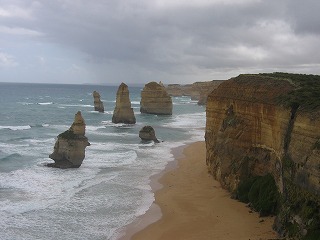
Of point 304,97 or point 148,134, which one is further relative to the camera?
point 148,134

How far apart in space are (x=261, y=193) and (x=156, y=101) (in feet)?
225

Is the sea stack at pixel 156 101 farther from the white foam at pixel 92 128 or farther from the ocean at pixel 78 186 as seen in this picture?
the ocean at pixel 78 186

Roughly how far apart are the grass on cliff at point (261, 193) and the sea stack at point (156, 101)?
65.6 meters

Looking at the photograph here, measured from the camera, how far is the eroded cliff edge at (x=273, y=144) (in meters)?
17.7

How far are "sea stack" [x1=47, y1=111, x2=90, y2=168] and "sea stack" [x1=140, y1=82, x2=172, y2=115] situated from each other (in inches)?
2146

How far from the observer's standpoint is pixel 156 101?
297 ft

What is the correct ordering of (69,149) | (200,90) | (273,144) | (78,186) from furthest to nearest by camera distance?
1. (200,90)
2. (69,149)
3. (78,186)
4. (273,144)

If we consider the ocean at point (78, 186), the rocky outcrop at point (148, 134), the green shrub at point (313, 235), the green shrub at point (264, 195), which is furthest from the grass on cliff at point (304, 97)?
the rocky outcrop at point (148, 134)

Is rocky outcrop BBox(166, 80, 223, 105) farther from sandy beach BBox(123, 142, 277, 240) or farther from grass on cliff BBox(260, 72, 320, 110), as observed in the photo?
grass on cliff BBox(260, 72, 320, 110)

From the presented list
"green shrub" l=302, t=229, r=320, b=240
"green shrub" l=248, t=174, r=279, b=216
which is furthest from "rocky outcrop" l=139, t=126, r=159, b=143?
"green shrub" l=302, t=229, r=320, b=240

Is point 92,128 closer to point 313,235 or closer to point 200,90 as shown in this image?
point 313,235

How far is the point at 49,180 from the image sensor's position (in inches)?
1224

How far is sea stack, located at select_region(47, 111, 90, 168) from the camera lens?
35062 millimetres

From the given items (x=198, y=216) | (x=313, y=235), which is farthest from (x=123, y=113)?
(x=313, y=235)
